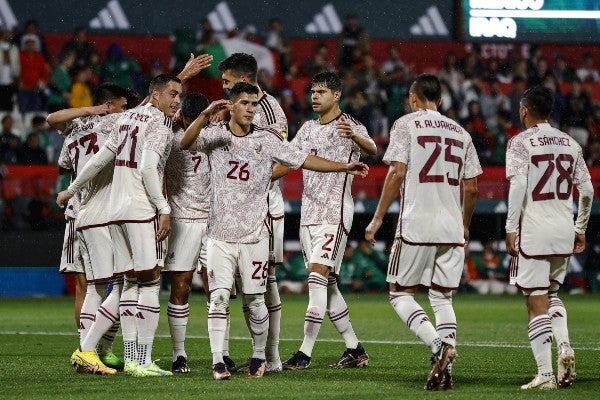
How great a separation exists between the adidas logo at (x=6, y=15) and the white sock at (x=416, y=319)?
668 inches

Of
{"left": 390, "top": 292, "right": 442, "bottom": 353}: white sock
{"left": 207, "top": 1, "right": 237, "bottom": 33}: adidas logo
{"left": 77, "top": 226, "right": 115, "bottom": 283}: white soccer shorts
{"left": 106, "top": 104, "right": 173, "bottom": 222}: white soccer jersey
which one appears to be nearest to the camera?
{"left": 390, "top": 292, "right": 442, "bottom": 353}: white sock

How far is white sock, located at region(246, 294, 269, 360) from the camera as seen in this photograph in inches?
353

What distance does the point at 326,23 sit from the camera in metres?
26.5

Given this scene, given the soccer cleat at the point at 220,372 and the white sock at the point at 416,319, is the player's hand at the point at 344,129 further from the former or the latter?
the soccer cleat at the point at 220,372

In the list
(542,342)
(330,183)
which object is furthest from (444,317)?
(330,183)

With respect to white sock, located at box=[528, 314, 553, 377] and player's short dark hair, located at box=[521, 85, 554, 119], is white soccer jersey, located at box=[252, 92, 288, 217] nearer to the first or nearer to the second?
player's short dark hair, located at box=[521, 85, 554, 119]

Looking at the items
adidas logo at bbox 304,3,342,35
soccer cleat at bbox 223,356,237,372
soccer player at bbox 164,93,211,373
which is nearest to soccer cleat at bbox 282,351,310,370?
soccer cleat at bbox 223,356,237,372

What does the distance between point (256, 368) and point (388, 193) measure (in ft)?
5.64

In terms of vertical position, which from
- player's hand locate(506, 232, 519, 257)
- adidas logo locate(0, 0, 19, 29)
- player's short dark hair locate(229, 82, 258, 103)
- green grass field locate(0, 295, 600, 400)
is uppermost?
adidas logo locate(0, 0, 19, 29)

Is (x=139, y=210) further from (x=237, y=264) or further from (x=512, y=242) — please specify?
(x=512, y=242)

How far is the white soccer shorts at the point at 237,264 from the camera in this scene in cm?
880

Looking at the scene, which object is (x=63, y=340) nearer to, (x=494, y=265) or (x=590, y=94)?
(x=494, y=265)

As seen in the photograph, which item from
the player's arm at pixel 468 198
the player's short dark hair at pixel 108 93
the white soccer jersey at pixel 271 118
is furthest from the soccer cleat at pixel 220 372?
the player's short dark hair at pixel 108 93

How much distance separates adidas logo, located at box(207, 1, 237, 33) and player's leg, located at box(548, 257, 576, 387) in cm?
1776
